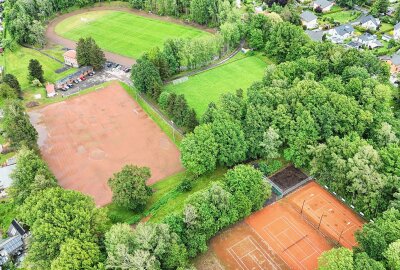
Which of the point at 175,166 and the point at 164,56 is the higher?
the point at 164,56

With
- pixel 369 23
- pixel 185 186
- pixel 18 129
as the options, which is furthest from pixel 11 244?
pixel 369 23

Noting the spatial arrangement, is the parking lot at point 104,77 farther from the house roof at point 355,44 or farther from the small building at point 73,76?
the house roof at point 355,44

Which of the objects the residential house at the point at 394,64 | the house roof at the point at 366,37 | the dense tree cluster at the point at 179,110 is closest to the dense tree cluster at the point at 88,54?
the dense tree cluster at the point at 179,110

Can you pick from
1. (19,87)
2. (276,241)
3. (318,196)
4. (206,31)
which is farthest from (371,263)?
(206,31)

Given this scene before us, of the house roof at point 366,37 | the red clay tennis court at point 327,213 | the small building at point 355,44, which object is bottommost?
the red clay tennis court at point 327,213

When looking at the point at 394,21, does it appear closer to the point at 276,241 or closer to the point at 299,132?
the point at 299,132

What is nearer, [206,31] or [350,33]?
[350,33]
